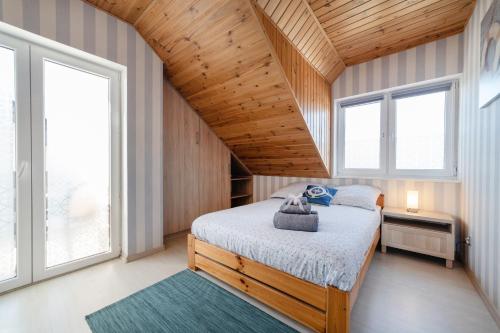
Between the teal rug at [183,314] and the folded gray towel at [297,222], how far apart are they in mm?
644

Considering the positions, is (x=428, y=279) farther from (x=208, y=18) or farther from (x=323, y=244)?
(x=208, y=18)

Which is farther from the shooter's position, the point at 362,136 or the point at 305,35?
the point at 362,136

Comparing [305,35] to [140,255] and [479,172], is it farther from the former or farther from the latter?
[140,255]

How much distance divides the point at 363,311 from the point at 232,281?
3.34 feet

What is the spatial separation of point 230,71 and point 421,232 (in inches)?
110

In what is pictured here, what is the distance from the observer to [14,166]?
1743 millimetres

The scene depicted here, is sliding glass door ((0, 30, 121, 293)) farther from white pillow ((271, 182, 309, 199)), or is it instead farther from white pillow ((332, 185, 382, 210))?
white pillow ((332, 185, 382, 210))

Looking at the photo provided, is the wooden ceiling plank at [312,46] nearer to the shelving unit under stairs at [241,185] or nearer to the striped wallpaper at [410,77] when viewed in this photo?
the striped wallpaper at [410,77]

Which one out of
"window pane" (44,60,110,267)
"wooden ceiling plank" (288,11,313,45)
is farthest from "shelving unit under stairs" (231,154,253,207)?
"wooden ceiling plank" (288,11,313,45)

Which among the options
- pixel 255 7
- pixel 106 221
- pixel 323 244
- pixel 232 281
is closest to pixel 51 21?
pixel 255 7

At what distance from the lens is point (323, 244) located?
4.43 feet

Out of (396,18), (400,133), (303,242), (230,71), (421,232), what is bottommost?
(421,232)

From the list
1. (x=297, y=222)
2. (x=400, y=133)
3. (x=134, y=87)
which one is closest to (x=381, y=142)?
(x=400, y=133)

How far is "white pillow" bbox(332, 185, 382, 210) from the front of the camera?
2.39m
